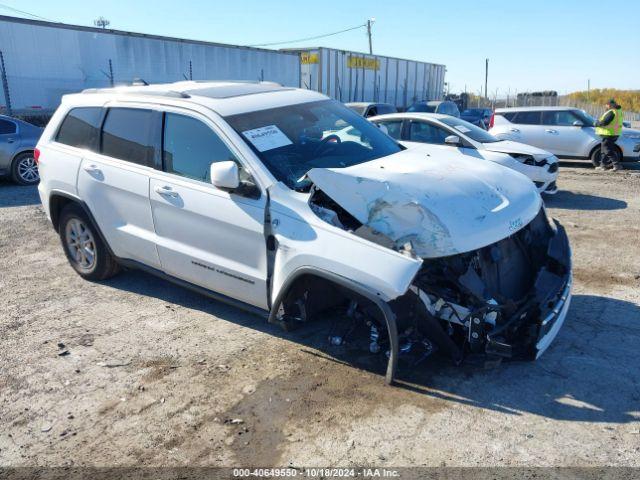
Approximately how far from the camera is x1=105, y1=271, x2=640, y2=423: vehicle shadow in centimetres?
331

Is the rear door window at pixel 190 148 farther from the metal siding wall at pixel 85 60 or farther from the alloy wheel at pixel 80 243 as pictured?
the metal siding wall at pixel 85 60

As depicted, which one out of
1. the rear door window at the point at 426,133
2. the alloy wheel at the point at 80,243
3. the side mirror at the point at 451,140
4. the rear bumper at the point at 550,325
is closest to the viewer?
the rear bumper at the point at 550,325

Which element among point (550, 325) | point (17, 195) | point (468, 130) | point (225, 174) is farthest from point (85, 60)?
point (550, 325)

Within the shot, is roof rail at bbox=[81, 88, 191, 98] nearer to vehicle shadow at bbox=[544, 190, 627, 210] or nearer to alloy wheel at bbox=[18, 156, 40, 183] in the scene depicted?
vehicle shadow at bbox=[544, 190, 627, 210]

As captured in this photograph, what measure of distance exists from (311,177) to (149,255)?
1.88 metres

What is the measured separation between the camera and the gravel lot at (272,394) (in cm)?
298

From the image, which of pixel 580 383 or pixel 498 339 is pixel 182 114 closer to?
pixel 498 339

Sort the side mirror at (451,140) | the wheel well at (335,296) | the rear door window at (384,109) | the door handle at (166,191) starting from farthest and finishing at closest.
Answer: the rear door window at (384,109) < the side mirror at (451,140) < the door handle at (166,191) < the wheel well at (335,296)

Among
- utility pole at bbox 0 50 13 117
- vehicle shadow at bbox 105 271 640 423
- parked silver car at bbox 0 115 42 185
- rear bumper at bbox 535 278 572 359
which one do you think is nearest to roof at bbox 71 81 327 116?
vehicle shadow at bbox 105 271 640 423

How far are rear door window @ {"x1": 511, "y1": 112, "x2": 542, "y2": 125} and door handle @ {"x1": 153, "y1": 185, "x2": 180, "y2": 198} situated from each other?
38.5 feet

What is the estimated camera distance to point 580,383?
11.6ft

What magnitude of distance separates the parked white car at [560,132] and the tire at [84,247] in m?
10.8

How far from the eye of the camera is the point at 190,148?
4.21 m

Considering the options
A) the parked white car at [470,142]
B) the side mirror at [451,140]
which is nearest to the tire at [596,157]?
the parked white car at [470,142]
